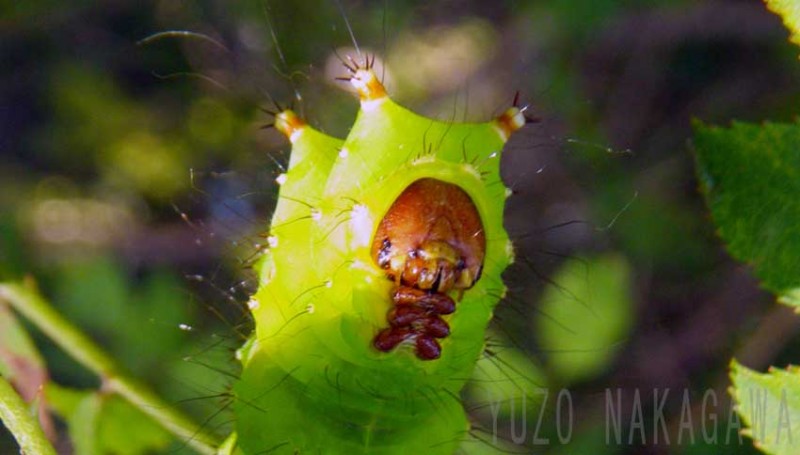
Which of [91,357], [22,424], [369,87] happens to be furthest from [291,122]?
[91,357]

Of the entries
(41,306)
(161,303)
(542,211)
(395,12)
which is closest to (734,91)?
(542,211)

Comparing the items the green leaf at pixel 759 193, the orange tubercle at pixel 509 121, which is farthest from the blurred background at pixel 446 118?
Answer: the orange tubercle at pixel 509 121

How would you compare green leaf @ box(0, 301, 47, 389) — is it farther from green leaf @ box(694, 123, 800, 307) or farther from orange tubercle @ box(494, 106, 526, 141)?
green leaf @ box(694, 123, 800, 307)

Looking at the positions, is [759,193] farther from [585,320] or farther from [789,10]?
[585,320]

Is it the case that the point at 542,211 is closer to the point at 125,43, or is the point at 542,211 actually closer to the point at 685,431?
the point at 685,431

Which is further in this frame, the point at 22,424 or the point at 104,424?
the point at 104,424

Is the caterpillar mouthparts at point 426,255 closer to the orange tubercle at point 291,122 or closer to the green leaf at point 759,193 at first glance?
the orange tubercle at point 291,122

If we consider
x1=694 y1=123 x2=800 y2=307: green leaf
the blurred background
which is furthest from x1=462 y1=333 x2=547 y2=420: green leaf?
x1=694 y1=123 x2=800 y2=307: green leaf
